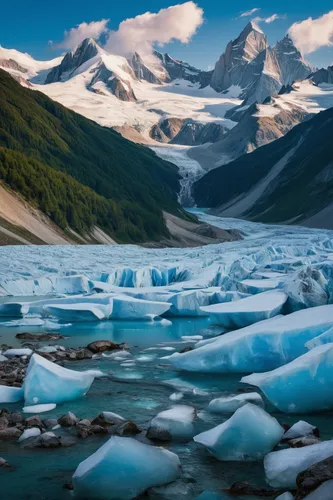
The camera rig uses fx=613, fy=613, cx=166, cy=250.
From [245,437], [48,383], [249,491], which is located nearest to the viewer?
[249,491]

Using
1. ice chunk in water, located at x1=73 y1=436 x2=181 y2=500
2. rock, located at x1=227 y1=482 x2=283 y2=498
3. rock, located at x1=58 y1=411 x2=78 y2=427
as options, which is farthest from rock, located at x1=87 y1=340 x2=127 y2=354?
rock, located at x1=227 y1=482 x2=283 y2=498

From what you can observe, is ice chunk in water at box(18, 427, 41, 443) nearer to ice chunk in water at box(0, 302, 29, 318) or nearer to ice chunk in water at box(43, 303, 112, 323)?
ice chunk in water at box(43, 303, 112, 323)

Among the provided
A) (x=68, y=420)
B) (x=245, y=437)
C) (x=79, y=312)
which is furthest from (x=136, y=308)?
(x=245, y=437)

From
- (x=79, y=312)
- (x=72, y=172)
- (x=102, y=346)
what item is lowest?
(x=79, y=312)

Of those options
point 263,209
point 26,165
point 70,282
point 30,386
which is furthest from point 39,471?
point 263,209

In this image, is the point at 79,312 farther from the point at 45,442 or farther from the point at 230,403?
the point at 45,442

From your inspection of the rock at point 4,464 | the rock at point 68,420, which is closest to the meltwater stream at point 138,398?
the rock at point 4,464

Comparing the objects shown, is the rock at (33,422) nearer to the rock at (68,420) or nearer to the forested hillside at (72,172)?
the rock at (68,420)
